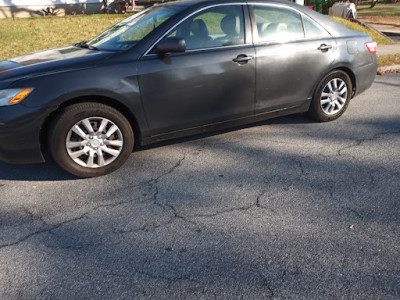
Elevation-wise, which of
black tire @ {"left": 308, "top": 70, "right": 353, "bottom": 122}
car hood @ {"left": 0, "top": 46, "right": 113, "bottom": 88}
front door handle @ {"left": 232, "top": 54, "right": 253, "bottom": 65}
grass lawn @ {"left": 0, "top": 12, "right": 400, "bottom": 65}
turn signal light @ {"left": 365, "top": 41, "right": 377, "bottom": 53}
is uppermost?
car hood @ {"left": 0, "top": 46, "right": 113, "bottom": 88}

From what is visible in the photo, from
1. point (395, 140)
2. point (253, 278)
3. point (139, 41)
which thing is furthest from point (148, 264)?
point (395, 140)

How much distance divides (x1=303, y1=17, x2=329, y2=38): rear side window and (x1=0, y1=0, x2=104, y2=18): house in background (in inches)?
652

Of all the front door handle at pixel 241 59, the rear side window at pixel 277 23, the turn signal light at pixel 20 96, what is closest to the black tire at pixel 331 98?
the rear side window at pixel 277 23

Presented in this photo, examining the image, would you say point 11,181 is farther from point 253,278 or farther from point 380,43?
point 380,43

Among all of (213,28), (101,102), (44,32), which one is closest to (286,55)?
(213,28)

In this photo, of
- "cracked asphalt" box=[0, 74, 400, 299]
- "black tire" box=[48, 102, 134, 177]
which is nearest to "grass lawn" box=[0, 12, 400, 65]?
"cracked asphalt" box=[0, 74, 400, 299]

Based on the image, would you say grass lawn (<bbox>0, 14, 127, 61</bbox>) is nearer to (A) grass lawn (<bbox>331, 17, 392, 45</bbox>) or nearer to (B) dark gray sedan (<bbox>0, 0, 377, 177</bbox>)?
(B) dark gray sedan (<bbox>0, 0, 377, 177</bbox>)

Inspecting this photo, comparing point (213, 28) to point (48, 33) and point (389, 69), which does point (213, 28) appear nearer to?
point (389, 69)

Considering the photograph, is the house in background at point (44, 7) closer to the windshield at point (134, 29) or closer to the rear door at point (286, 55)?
the windshield at point (134, 29)

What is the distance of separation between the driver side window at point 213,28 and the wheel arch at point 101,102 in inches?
35.8

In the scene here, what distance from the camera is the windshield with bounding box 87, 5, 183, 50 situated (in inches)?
158

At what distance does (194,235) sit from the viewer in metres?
2.79

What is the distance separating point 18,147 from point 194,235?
1.87 meters

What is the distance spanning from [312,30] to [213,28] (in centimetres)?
138
